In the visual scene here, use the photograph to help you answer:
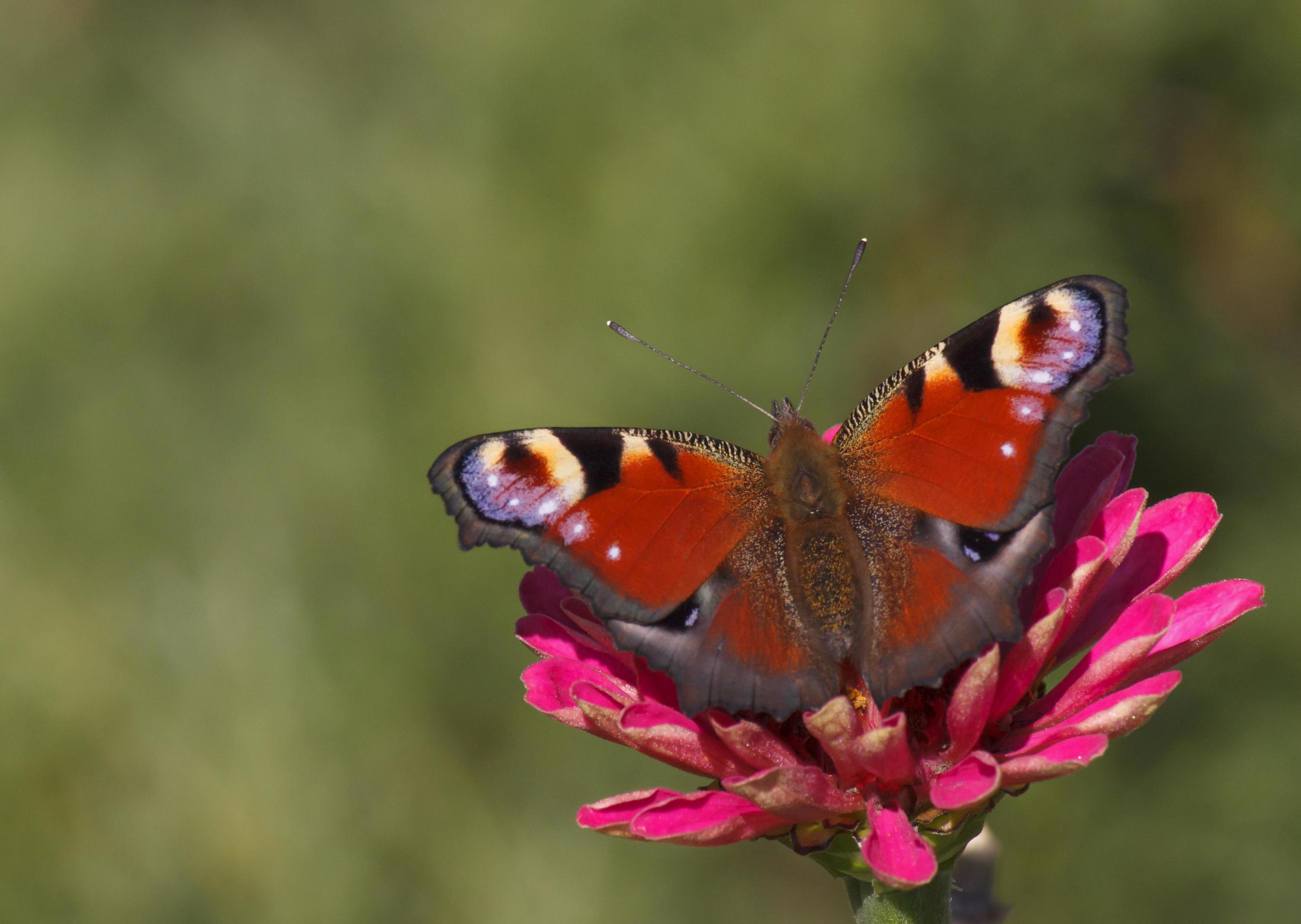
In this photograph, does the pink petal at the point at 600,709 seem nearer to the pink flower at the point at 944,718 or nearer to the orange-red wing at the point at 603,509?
the pink flower at the point at 944,718

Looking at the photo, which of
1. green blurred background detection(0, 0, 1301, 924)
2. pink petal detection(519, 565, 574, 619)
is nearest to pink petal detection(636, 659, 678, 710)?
pink petal detection(519, 565, 574, 619)

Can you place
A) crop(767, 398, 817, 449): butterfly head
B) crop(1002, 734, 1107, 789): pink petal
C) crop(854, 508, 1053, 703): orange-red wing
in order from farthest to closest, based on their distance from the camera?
crop(767, 398, 817, 449): butterfly head < crop(854, 508, 1053, 703): orange-red wing < crop(1002, 734, 1107, 789): pink petal

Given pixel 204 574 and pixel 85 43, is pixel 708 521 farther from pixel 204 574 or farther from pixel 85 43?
pixel 85 43

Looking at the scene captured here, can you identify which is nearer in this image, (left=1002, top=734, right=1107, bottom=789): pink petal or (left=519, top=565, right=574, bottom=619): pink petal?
(left=1002, top=734, right=1107, bottom=789): pink petal

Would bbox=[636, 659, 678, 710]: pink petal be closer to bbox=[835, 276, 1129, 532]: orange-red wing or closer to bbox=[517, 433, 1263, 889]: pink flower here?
bbox=[517, 433, 1263, 889]: pink flower

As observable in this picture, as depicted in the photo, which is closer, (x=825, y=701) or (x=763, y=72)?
(x=825, y=701)

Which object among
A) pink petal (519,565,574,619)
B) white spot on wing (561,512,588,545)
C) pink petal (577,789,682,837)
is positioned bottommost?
pink petal (577,789,682,837)

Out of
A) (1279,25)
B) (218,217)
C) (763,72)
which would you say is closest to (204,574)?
(218,217)

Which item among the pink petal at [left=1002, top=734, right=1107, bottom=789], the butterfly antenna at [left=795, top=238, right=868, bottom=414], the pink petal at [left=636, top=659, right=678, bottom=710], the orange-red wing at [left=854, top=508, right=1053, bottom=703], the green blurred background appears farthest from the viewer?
the green blurred background
